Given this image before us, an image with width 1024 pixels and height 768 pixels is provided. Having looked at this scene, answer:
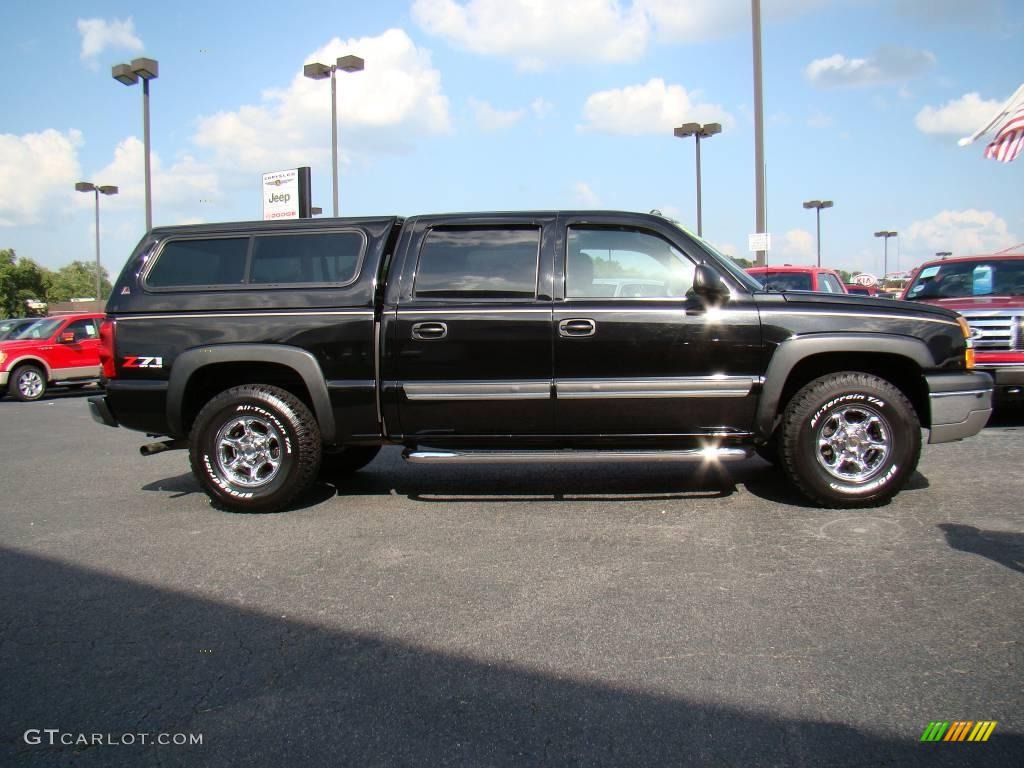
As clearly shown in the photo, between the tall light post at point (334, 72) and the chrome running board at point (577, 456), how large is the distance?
17300 mm

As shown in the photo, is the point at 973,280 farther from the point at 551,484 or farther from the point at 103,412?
the point at 103,412

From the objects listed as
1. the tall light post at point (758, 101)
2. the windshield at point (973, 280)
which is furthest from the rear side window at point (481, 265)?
the tall light post at point (758, 101)

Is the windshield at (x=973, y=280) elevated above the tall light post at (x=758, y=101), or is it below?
below

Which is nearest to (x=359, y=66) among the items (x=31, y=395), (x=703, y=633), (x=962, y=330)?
(x=31, y=395)

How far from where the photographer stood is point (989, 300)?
27.4 feet

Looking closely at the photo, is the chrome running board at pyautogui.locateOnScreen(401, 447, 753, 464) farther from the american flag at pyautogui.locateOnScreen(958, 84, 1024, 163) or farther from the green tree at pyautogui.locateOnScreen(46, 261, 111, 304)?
the green tree at pyautogui.locateOnScreen(46, 261, 111, 304)

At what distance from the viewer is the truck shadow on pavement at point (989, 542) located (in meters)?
4.08

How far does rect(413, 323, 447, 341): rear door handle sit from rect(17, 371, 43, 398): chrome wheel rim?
1332cm

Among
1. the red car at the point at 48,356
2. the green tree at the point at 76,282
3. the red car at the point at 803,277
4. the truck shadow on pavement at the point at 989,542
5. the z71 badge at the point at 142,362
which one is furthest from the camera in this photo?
the green tree at the point at 76,282

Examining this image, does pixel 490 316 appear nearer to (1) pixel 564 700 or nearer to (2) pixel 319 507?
(2) pixel 319 507

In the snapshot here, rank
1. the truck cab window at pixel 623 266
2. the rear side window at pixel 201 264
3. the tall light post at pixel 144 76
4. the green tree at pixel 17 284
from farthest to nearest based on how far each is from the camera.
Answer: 1. the green tree at pixel 17 284
2. the tall light post at pixel 144 76
3. the rear side window at pixel 201 264
4. the truck cab window at pixel 623 266

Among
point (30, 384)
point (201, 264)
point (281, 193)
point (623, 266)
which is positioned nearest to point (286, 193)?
point (281, 193)

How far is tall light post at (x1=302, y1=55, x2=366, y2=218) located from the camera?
69.5 ft

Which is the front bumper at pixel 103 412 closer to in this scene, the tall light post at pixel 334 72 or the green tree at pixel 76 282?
the tall light post at pixel 334 72
